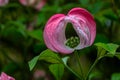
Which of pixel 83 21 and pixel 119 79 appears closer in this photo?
pixel 83 21

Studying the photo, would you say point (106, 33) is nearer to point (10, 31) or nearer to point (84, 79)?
point (10, 31)

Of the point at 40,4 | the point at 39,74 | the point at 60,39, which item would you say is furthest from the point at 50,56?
the point at 40,4

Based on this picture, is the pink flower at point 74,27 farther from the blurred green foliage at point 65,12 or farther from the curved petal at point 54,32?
the blurred green foliage at point 65,12

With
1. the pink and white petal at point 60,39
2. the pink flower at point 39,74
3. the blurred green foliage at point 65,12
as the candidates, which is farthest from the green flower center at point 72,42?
the pink flower at point 39,74

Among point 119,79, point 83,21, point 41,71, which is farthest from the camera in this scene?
point 41,71

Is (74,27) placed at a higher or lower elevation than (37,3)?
higher

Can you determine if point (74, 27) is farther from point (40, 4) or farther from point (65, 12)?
point (40, 4)

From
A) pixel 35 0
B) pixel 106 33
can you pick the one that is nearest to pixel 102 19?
pixel 106 33
